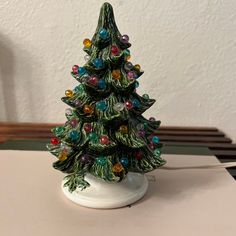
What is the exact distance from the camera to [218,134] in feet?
2.85

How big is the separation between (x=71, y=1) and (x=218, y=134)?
0.47 m

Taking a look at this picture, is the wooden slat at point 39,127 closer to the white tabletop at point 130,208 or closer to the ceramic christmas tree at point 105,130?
the white tabletop at point 130,208

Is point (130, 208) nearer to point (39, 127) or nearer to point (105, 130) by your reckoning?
point (105, 130)

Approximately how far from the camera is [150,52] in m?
0.85

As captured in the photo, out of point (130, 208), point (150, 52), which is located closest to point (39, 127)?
point (150, 52)

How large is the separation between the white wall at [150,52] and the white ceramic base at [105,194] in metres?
0.37

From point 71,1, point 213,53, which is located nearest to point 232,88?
point 213,53

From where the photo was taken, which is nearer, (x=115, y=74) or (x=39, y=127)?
(x=115, y=74)

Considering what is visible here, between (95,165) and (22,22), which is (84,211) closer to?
(95,165)

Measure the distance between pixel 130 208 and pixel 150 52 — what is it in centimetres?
43

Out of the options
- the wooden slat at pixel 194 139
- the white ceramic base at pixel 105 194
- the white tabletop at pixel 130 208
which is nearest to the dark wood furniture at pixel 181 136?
the wooden slat at pixel 194 139

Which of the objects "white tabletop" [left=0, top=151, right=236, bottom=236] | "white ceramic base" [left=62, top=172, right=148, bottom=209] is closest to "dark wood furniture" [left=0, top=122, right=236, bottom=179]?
"white tabletop" [left=0, top=151, right=236, bottom=236]

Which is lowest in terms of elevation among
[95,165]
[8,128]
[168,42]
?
[8,128]

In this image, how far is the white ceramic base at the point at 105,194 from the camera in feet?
1.75
